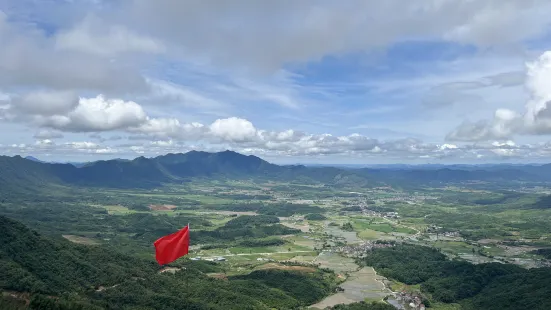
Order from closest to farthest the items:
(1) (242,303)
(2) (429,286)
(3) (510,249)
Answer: (1) (242,303) < (2) (429,286) < (3) (510,249)

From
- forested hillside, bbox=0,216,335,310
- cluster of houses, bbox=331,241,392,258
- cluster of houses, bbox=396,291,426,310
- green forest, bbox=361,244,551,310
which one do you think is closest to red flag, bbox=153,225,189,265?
forested hillside, bbox=0,216,335,310

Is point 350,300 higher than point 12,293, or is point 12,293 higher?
point 12,293

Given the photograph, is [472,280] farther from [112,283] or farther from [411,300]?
[112,283]

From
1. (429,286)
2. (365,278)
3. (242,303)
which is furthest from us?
(365,278)

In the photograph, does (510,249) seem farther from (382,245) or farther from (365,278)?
(365,278)

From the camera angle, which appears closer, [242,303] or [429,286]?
[242,303]

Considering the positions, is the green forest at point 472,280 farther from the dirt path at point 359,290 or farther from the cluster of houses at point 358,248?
the cluster of houses at point 358,248

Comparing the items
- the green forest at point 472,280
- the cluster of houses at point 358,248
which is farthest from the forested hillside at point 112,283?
the cluster of houses at point 358,248

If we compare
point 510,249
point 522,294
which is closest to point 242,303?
point 522,294
